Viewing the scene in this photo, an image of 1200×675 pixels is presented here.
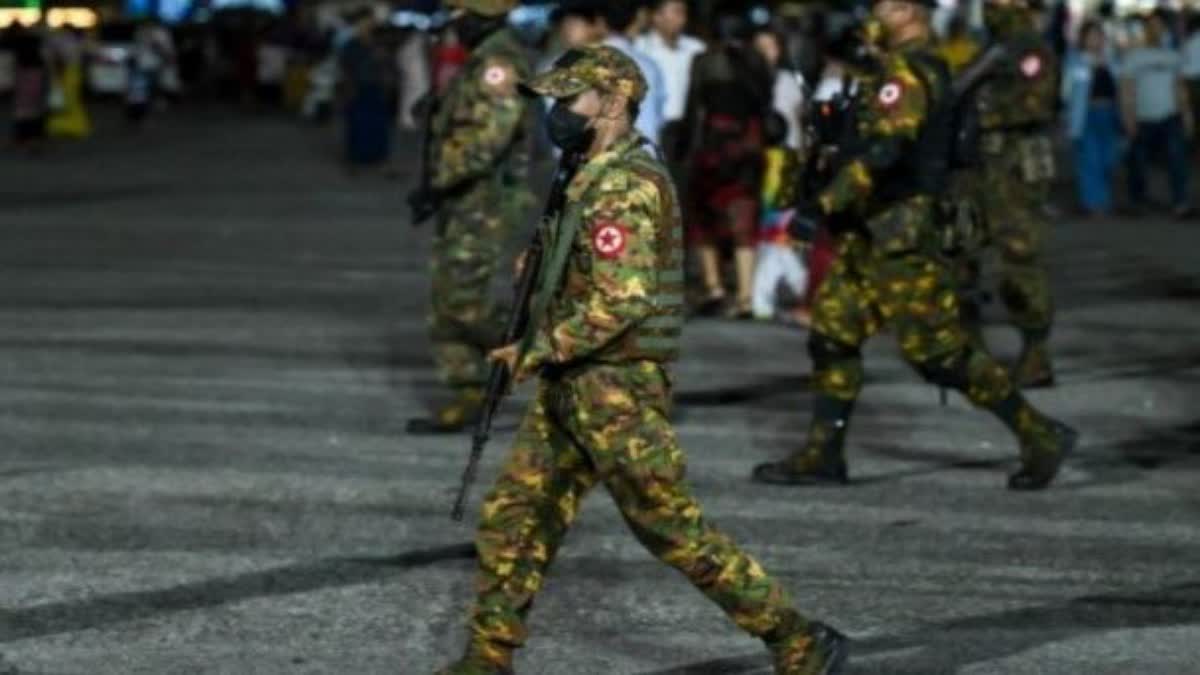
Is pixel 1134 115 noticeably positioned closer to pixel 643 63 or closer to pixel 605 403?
pixel 643 63

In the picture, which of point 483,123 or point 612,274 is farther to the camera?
point 483,123

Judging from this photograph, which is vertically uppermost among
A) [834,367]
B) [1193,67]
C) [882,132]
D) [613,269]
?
[613,269]

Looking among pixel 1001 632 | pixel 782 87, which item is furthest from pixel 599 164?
pixel 782 87

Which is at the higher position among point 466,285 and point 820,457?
point 466,285

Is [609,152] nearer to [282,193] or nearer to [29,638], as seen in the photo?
[29,638]

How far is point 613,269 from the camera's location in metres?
8.70

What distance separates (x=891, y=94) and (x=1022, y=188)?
4302 mm

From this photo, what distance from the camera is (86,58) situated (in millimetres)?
59000

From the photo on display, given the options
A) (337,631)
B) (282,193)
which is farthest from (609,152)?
(282,193)

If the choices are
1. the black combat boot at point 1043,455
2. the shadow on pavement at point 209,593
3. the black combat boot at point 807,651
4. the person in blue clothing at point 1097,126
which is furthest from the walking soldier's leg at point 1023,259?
the person in blue clothing at point 1097,126

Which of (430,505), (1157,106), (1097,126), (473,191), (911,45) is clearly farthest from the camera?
(1097,126)

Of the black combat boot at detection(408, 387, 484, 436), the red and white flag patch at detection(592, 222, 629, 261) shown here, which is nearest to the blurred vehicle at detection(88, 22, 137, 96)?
the black combat boot at detection(408, 387, 484, 436)

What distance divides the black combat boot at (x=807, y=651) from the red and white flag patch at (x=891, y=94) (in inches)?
155

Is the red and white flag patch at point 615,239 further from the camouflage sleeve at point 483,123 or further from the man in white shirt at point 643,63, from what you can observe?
the man in white shirt at point 643,63
